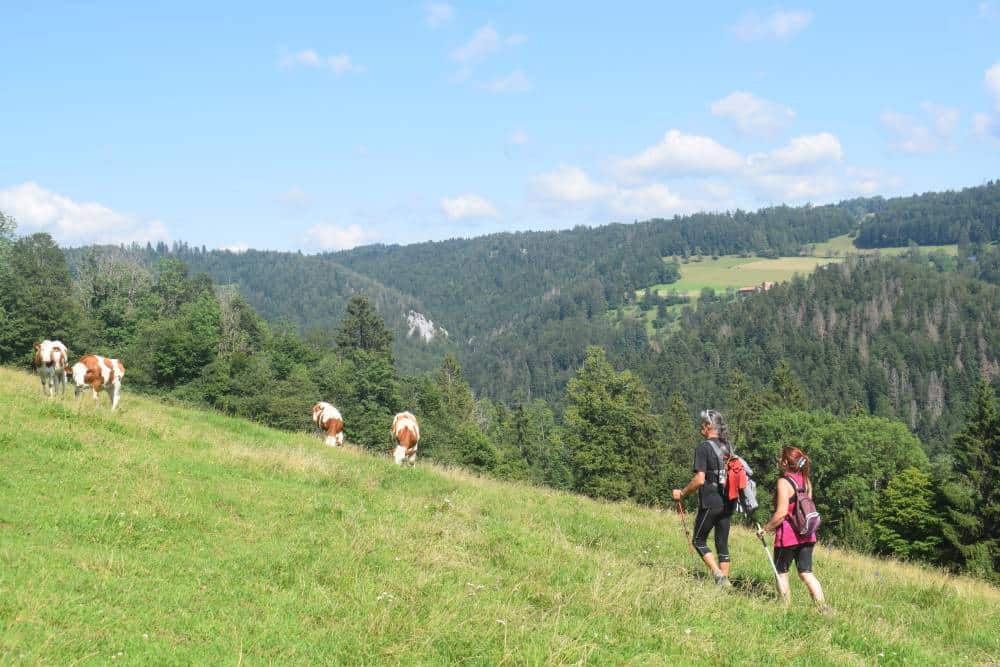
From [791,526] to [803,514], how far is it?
23 centimetres

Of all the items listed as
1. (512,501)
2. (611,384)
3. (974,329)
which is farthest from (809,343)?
(512,501)

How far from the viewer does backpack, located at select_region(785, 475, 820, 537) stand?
9008 millimetres

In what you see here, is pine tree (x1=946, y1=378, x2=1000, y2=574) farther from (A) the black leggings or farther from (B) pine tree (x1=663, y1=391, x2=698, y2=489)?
(A) the black leggings

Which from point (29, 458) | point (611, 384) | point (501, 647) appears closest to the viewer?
point (501, 647)

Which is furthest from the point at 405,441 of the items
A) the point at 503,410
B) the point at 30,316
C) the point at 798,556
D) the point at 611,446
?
the point at 503,410

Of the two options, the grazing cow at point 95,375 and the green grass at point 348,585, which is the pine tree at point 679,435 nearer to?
the grazing cow at point 95,375

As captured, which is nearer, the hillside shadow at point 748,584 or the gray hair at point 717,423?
the hillside shadow at point 748,584

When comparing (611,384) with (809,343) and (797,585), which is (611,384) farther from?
(809,343)

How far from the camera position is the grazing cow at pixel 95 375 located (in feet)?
58.7

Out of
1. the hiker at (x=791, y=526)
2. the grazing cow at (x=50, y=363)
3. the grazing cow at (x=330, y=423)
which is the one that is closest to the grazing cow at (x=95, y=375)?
the grazing cow at (x=50, y=363)

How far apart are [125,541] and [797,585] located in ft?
30.0

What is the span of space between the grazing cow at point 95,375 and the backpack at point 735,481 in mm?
14509

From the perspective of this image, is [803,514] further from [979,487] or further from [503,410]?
[503,410]

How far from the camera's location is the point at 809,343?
577 feet
